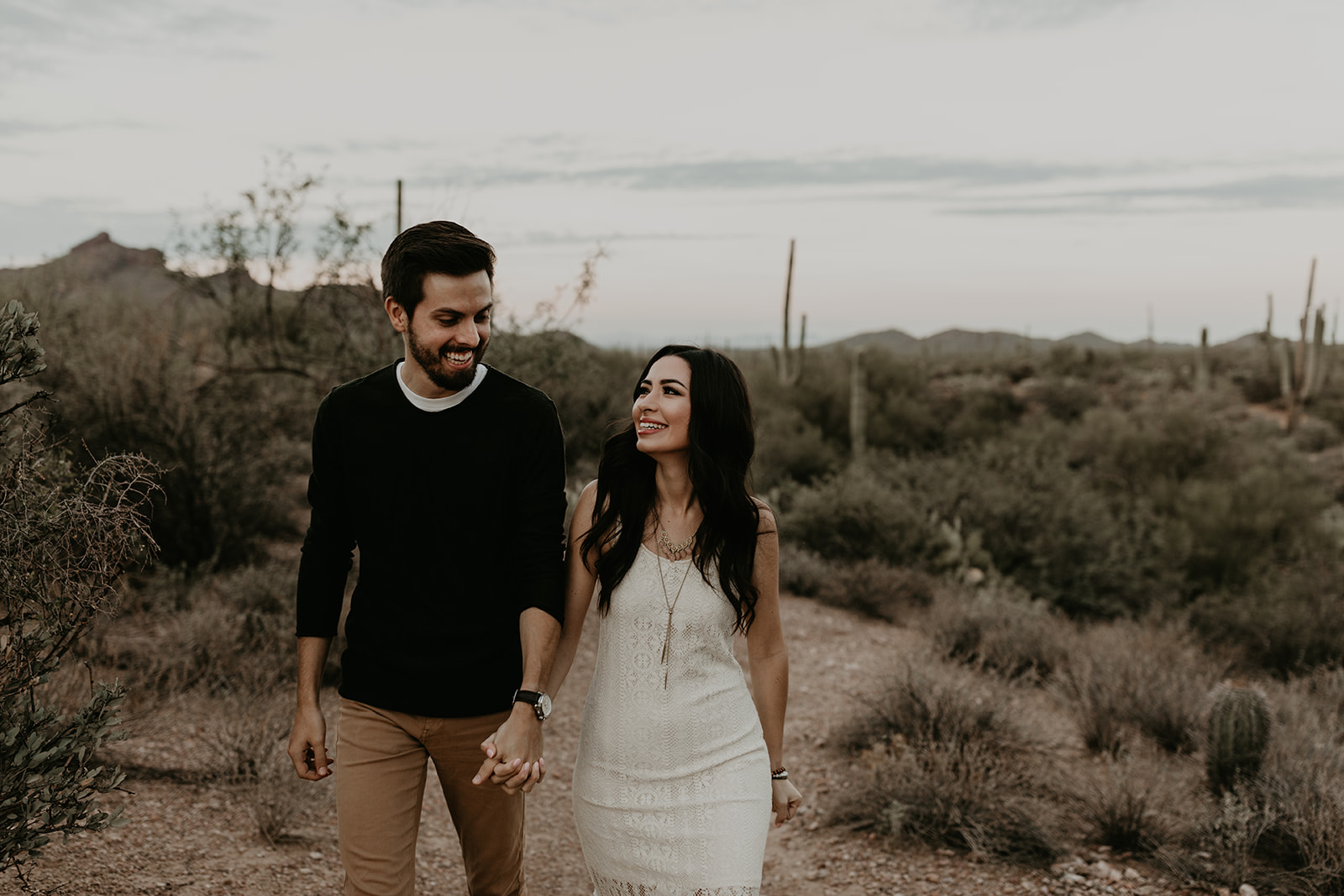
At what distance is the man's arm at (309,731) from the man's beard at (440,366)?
80cm

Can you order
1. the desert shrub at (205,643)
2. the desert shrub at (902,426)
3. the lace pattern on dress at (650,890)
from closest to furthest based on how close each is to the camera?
the lace pattern on dress at (650,890) → the desert shrub at (205,643) → the desert shrub at (902,426)

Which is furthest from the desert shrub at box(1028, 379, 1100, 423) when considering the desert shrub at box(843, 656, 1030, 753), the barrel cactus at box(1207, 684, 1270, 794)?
the desert shrub at box(843, 656, 1030, 753)

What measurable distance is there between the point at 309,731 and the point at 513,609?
2.11 feet

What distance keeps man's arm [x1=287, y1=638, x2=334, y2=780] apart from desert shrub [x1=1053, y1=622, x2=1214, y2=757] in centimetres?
517

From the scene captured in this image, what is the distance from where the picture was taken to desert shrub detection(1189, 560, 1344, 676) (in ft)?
32.6

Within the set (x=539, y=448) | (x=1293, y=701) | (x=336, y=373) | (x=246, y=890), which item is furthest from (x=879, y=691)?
(x=336, y=373)

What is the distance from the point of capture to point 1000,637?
28.1 ft

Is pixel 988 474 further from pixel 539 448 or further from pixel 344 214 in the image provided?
pixel 539 448

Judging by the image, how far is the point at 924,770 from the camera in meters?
5.74

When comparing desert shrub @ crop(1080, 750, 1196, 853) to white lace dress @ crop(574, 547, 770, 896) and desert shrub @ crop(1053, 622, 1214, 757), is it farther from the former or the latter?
white lace dress @ crop(574, 547, 770, 896)

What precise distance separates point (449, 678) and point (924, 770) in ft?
12.4

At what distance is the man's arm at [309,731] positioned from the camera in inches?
111

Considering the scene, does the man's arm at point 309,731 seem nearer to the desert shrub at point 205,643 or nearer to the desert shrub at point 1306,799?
the desert shrub at point 205,643

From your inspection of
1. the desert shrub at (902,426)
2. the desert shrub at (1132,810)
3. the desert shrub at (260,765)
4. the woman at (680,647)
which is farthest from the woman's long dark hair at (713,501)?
the desert shrub at (902,426)
